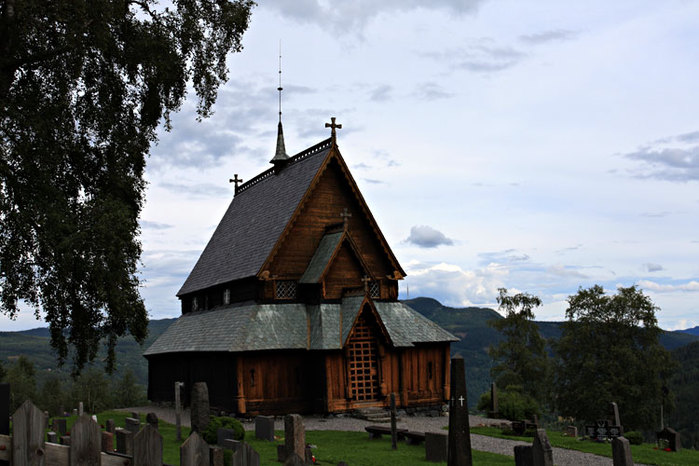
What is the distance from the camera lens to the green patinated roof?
1271 inches

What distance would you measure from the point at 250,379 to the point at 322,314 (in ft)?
15.0

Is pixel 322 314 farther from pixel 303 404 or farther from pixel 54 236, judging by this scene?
pixel 54 236

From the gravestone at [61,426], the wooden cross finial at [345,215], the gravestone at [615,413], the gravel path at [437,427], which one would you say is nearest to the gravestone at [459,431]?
the gravel path at [437,427]

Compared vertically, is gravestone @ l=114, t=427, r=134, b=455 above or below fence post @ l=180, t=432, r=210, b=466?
below

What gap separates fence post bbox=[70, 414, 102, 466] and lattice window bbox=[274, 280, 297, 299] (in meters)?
27.8

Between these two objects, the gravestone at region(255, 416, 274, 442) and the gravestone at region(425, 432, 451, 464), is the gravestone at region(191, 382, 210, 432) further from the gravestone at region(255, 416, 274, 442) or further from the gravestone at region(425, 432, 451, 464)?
the gravestone at region(425, 432, 451, 464)

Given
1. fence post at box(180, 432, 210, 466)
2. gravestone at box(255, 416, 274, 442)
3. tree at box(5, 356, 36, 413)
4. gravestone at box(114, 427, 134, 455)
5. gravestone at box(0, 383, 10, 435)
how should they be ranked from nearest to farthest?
fence post at box(180, 432, 210, 466) → gravestone at box(0, 383, 10, 435) → gravestone at box(114, 427, 134, 455) → gravestone at box(255, 416, 274, 442) → tree at box(5, 356, 36, 413)

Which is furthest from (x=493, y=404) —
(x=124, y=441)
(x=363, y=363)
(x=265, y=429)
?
(x=124, y=441)

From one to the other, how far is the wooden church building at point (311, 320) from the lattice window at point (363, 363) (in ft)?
0.16

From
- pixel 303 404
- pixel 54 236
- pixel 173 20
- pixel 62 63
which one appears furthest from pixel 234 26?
pixel 303 404

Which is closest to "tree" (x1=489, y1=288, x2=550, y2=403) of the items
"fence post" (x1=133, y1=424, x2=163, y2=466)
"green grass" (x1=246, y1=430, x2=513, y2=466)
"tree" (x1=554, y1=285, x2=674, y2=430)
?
"tree" (x1=554, y1=285, x2=674, y2=430)

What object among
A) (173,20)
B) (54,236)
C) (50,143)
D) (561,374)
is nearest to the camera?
(54,236)

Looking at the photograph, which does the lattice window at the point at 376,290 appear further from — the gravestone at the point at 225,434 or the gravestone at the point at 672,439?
the gravestone at the point at 225,434

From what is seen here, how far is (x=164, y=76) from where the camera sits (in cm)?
2458
